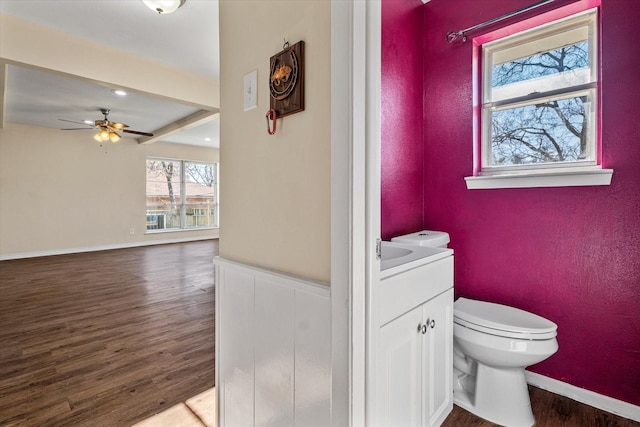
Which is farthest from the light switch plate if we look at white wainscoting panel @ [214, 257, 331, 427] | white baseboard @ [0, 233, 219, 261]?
white baseboard @ [0, 233, 219, 261]

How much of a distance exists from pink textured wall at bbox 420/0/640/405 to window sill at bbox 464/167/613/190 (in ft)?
0.16

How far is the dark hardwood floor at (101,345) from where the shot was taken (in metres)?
1.60

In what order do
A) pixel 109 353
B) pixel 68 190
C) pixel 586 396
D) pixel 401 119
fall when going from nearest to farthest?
1. pixel 586 396
2. pixel 401 119
3. pixel 109 353
4. pixel 68 190

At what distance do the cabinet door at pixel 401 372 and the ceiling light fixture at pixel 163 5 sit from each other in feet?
8.81

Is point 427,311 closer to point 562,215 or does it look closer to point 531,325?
point 531,325

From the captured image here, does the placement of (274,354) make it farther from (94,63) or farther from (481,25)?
(94,63)

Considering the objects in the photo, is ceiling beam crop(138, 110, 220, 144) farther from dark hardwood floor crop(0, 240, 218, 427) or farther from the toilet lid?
the toilet lid

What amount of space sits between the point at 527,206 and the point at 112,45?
12.8ft

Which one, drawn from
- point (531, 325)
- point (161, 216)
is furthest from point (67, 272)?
point (531, 325)

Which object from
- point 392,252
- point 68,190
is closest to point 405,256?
point 392,252

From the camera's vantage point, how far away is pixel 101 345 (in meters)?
2.24

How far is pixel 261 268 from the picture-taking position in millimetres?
1115

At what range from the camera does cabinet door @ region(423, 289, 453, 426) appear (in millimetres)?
1259

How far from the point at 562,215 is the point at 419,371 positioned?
1214 millimetres
